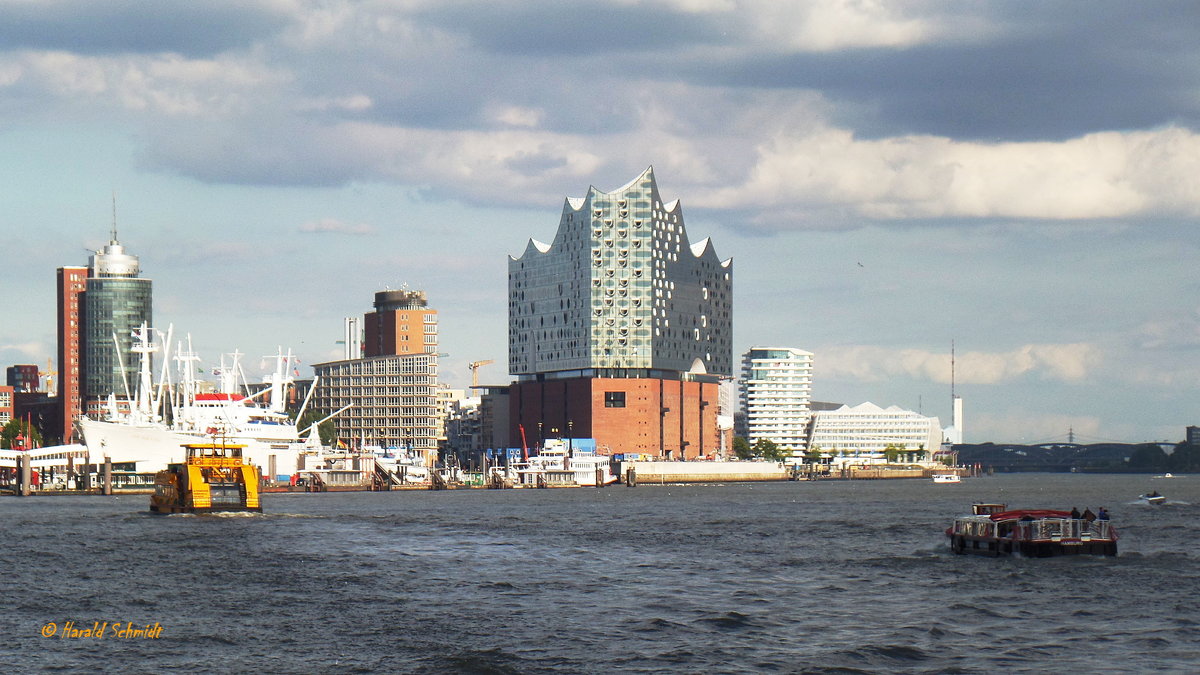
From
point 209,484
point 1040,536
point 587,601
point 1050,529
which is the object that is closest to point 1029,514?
point 1050,529

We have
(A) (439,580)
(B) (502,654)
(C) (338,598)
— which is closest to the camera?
(B) (502,654)

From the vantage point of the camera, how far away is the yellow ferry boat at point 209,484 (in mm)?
115688

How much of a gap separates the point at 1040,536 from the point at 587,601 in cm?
2678

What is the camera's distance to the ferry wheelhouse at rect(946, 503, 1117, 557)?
242 ft

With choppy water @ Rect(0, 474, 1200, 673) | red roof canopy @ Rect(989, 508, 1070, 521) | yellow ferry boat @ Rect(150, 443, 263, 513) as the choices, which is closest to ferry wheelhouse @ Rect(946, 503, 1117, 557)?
red roof canopy @ Rect(989, 508, 1070, 521)

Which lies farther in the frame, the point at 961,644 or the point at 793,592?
the point at 793,592

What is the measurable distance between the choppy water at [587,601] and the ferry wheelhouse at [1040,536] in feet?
3.77

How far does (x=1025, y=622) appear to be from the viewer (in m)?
50.7

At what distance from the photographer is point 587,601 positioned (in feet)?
189

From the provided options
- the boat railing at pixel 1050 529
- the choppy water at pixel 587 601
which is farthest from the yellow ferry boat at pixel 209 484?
the boat railing at pixel 1050 529

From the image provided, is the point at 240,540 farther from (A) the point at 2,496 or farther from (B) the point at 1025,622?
(A) the point at 2,496

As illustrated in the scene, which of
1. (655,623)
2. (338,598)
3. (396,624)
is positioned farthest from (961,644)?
(338,598)

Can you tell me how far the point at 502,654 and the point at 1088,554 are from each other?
131ft

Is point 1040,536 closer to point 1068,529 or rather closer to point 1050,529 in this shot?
point 1050,529
